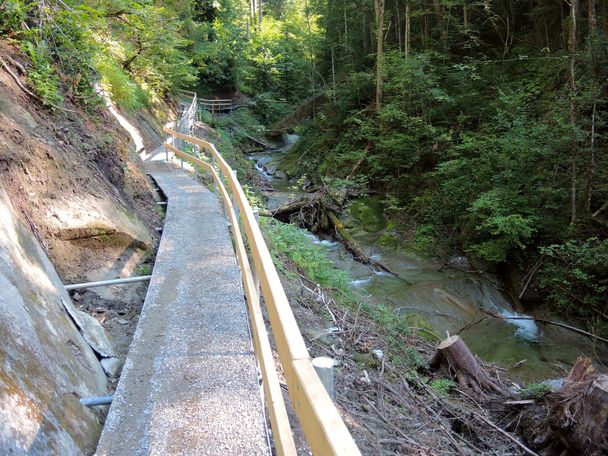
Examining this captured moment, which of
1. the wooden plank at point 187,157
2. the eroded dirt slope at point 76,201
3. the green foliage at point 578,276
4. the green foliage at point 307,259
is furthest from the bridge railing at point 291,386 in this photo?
the green foliage at point 578,276

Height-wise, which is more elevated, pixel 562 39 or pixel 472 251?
pixel 562 39

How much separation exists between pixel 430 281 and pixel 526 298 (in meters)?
2.41

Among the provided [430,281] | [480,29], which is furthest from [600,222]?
[480,29]

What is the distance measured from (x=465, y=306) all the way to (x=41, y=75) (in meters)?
10.1

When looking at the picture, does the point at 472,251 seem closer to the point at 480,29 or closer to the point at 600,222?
the point at 600,222

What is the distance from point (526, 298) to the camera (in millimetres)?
11156

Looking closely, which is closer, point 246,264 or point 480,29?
point 246,264

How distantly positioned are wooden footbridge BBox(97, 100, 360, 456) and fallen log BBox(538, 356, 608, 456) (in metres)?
3.68

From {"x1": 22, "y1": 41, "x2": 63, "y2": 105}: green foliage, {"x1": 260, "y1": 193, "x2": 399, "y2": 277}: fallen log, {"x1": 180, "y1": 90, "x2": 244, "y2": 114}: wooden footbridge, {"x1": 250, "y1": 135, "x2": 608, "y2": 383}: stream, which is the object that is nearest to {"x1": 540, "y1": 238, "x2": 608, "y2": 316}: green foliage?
{"x1": 250, "y1": 135, "x2": 608, "y2": 383}: stream

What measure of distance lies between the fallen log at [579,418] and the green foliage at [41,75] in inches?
335

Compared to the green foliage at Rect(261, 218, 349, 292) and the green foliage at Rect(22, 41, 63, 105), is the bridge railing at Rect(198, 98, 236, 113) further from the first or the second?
the green foliage at Rect(22, 41, 63, 105)

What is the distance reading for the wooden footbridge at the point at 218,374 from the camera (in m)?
1.66

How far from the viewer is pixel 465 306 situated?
10.8m

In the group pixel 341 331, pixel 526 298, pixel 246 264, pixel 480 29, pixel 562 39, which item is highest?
pixel 480 29
